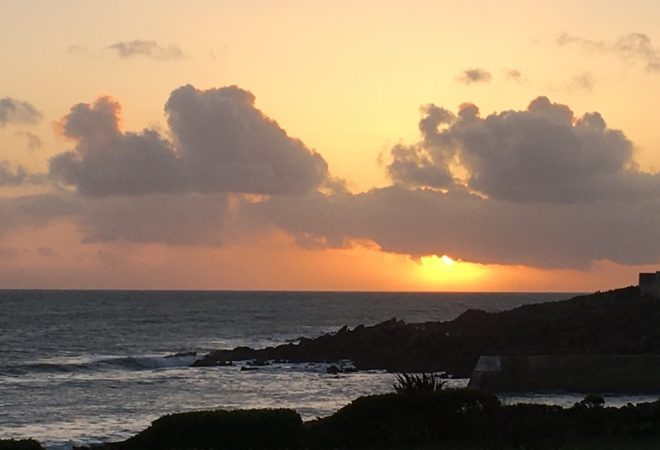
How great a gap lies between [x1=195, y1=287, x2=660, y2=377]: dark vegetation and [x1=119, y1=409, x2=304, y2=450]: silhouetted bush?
95.5 feet

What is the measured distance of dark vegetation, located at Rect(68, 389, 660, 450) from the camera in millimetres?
20484

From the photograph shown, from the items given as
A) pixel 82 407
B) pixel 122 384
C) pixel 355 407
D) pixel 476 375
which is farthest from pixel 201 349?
pixel 355 407

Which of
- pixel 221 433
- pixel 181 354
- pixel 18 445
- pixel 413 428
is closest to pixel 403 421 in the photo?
pixel 413 428

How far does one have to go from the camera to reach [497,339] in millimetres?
55438

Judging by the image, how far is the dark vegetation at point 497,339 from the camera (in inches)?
2026

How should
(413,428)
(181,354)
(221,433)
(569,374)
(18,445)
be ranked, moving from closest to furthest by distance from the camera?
(18,445), (221,433), (413,428), (569,374), (181,354)

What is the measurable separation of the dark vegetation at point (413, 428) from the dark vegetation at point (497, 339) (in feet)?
86.7

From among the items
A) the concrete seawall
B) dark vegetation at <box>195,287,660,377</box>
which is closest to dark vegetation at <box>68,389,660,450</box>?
the concrete seawall

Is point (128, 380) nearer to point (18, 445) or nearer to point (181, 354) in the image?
point (181, 354)

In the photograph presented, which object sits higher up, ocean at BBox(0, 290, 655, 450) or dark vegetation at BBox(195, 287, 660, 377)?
dark vegetation at BBox(195, 287, 660, 377)

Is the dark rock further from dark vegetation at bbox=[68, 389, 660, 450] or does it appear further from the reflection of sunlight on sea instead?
dark vegetation at bbox=[68, 389, 660, 450]

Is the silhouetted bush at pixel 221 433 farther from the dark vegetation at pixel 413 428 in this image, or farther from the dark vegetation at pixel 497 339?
the dark vegetation at pixel 497 339

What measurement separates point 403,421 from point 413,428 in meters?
0.24

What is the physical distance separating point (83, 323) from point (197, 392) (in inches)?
2701
